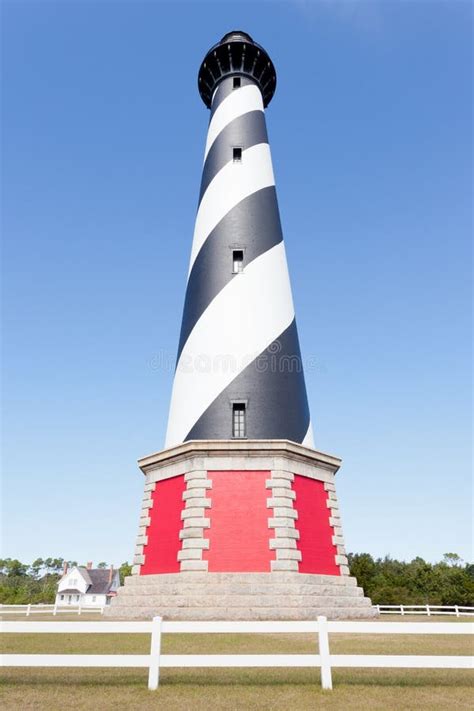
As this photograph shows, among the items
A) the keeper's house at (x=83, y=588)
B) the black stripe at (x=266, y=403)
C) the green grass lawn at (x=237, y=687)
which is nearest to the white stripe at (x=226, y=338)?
the black stripe at (x=266, y=403)

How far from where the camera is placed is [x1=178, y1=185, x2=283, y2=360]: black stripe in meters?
16.1

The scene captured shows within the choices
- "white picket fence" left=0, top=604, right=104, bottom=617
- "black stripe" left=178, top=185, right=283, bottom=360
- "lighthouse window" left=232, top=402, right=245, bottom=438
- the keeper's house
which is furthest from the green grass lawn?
the keeper's house

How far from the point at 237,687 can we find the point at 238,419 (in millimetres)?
9110

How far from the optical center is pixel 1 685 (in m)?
5.40

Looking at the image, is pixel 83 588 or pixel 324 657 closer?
pixel 324 657

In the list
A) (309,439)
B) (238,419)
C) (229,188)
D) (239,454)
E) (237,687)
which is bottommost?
(237,687)

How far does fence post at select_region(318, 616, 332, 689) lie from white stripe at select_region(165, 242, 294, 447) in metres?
9.34

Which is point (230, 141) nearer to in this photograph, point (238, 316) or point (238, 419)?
point (238, 316)

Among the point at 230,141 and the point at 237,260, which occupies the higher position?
the point at 230,141

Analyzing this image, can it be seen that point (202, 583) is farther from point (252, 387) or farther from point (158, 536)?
point (252, 387)

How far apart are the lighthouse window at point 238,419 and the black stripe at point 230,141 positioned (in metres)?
8.71

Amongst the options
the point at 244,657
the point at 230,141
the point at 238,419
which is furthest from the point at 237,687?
the point at 230,141

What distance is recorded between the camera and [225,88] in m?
20.2

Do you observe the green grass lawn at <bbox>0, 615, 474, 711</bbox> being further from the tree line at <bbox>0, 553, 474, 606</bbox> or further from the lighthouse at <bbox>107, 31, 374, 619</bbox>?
the tree line at <bbox>0, 553, 474, 606</bbox>
